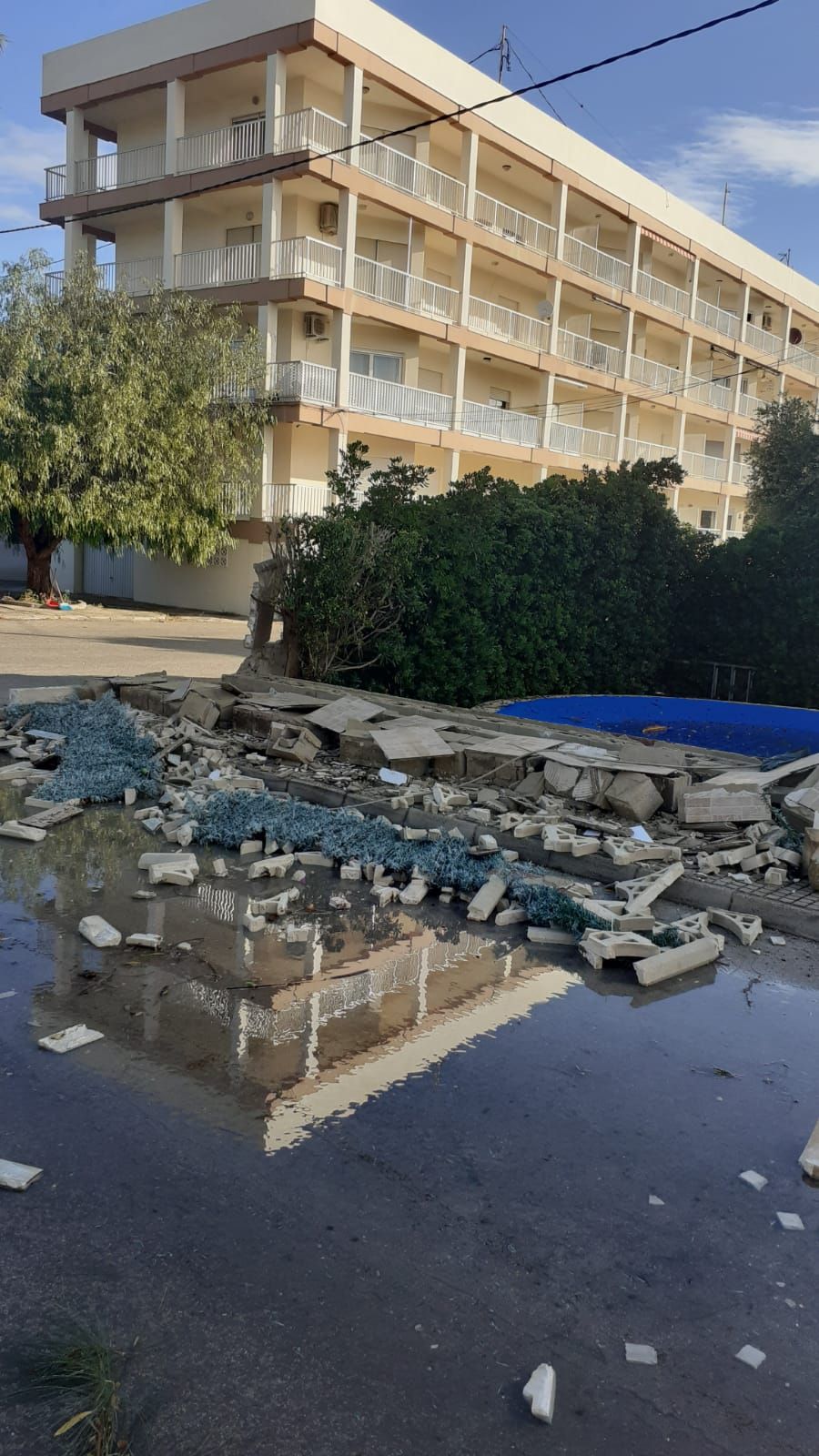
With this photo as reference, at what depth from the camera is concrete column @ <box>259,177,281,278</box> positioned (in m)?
26.2

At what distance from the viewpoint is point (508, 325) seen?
32781 millimetres

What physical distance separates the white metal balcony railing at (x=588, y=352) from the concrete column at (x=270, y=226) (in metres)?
11.3

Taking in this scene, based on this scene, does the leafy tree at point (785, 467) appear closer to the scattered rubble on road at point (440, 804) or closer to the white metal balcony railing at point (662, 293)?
the scattered rubble on road at point (440, 804)

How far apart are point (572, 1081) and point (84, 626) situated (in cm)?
2127

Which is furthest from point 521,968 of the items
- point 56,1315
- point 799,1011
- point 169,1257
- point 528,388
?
point 528,388

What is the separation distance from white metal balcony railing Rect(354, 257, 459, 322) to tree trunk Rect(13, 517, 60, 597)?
1015cm

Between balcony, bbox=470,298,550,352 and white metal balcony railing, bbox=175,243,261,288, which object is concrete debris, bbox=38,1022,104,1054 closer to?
white metal balcony railing, bbox=175,243,261,288

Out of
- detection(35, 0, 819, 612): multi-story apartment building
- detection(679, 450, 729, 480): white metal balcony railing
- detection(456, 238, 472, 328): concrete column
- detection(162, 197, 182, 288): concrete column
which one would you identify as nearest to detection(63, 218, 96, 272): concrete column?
detection(35, 0, 819, 612): multi-story apartment building

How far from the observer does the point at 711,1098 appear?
13.1 feet

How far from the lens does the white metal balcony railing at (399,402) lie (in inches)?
1098

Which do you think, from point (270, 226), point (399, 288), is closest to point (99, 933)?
point (270, 226)

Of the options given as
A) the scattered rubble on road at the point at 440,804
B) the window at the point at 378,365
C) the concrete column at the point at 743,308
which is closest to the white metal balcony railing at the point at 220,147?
the window at the point at 378,365

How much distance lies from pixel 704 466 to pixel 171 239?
78.5 feet

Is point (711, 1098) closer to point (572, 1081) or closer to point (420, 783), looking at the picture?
point (572, 1081)
